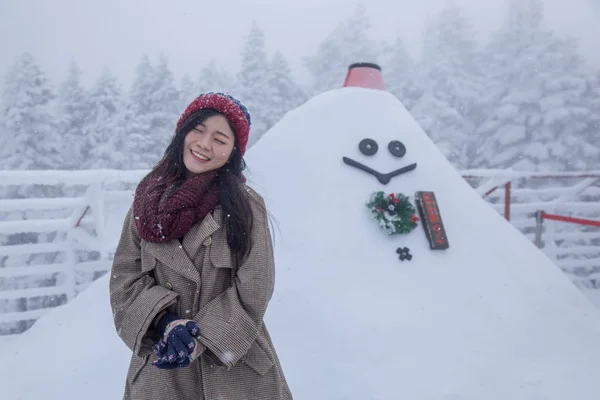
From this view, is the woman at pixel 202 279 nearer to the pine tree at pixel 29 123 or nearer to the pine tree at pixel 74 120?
the pine tree at pixel 29 123

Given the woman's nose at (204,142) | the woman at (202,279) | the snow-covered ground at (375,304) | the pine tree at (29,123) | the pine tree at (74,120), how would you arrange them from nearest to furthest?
the woman at (202,279) < the woman's nose at (204,142) < the snow-covered ground at (375,304) < the pine tree at (29,123) < the pine tree at (74,120)

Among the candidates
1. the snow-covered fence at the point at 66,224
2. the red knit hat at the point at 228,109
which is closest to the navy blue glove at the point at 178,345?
the red knit hat at the point at 228,109

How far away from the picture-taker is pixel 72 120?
19.5 meters

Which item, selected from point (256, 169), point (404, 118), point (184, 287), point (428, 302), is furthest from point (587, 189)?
point (184, 287)

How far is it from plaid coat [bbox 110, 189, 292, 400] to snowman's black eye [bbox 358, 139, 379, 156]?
2944mm

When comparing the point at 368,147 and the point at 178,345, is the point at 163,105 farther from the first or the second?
the point at 178,345

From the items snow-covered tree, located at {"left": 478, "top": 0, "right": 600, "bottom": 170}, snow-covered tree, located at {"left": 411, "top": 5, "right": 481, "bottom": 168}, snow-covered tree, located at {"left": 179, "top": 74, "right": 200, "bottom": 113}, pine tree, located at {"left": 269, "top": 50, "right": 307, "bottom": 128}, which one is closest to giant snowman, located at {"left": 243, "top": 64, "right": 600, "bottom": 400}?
snow-covered tree, located at {"left": 478, "top": 0, "right": 600, "bottom": 170}

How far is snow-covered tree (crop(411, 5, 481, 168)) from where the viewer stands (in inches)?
669

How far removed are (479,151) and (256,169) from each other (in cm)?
1335

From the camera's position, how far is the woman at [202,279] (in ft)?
4.79

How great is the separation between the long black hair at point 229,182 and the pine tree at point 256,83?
54.9 ft

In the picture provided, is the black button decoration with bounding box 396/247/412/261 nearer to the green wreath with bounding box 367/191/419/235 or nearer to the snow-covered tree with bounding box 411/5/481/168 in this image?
the green wreath with bounding box 367/191/419/235

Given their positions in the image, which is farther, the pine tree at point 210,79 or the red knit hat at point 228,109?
the pine tree at point 210,79

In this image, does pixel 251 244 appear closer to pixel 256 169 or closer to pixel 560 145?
pixel 256 169
